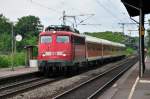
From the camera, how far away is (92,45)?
40.8 m

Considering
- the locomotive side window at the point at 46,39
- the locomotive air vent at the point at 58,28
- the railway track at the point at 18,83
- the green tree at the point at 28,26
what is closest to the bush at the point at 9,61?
the railway track at the point at 18,83

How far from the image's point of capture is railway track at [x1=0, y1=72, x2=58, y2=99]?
19.6 m

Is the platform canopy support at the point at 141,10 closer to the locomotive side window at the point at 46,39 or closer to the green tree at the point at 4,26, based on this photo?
the locomotive side window at the point at 46,39

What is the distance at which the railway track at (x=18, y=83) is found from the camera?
64.4ft

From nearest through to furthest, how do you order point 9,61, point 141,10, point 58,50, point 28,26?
point 58,50
point 141,10
point 9,61
point 28,26

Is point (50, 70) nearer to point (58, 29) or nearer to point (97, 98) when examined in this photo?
point (58, 29)

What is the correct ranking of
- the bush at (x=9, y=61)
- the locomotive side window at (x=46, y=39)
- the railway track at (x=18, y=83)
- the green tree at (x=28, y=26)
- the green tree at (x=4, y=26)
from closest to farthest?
the railway track at (x=18, y=83)
the locomotive side window at (x=46, y=39)
the bush at (x=9, y=61)
the green tree at (x=28, y=26)
the green tree at (x=4, y=26)

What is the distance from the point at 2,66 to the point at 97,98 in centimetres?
2286

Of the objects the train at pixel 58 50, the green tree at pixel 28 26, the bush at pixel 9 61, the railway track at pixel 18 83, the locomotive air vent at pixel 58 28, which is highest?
the green tree at pixel 28 26

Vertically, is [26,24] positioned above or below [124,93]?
above

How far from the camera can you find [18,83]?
23797mm

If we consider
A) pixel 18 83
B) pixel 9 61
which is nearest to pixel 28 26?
pixel 9 61

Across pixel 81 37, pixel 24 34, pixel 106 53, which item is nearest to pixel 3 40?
pixel 24 34

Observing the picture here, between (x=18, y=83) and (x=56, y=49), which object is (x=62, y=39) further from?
(x=18, y=83)
